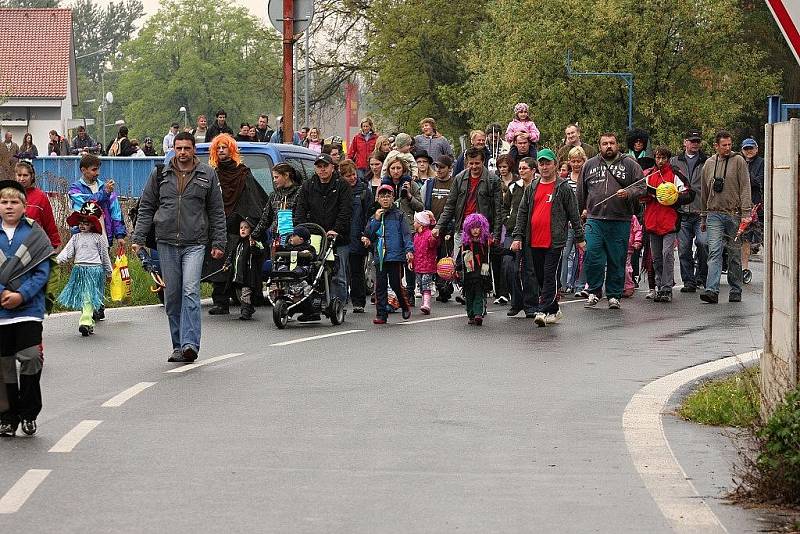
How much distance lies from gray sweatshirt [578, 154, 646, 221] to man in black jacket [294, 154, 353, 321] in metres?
3.10

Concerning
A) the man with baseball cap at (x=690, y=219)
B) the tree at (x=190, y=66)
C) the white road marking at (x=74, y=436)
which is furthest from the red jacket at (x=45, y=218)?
the tree at (x=190, y=66)

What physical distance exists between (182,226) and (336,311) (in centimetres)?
381

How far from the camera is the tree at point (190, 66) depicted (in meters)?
129

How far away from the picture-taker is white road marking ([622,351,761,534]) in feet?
23.9

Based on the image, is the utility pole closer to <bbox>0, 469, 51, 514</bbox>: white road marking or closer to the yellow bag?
the yellow bag

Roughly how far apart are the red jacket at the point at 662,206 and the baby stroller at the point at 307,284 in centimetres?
470

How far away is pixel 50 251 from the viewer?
995cm

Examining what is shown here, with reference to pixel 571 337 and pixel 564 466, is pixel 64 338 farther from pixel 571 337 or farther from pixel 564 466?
pixel 564 466

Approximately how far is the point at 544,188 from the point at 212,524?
434 inches

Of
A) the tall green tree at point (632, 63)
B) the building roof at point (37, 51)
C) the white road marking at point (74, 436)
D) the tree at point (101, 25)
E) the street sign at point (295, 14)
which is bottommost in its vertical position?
the white road marking at point (74, 436)

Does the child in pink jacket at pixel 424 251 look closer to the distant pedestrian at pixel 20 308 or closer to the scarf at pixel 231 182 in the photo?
the scarf at pixel 231 182

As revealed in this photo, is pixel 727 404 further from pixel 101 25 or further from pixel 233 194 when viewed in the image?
pixel 101 25

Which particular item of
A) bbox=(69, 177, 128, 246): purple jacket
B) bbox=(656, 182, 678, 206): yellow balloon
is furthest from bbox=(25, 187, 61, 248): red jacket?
bbox=(656, 182, 678, 206): yellow balloon

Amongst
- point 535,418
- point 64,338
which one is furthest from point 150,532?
point 64,338
